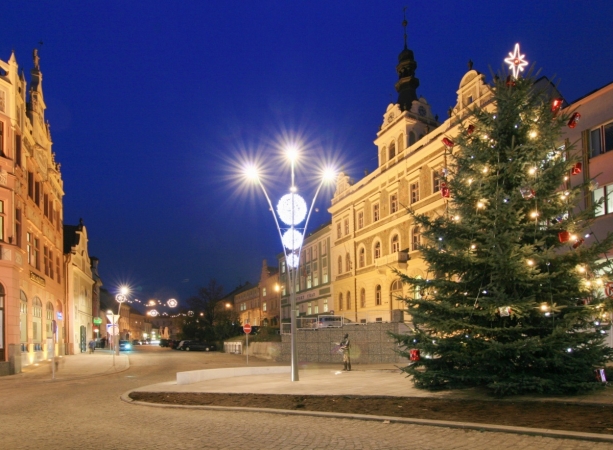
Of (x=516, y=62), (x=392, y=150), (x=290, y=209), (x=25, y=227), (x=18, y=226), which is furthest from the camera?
(x=392, y=150)

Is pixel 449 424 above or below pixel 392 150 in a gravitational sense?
below

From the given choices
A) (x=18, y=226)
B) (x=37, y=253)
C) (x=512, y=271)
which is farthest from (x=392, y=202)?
(x=512, y=271)

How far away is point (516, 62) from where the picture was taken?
46.6ft

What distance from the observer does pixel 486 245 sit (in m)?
13.0

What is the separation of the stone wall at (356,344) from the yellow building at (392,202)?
8.20 ft

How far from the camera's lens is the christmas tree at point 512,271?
40.4 feet

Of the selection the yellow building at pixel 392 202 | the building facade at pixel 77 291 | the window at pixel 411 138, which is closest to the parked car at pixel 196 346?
the building facade at pixel 77 291

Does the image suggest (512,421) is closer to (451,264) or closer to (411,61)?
(451,264)

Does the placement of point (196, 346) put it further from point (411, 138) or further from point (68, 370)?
point (411, 138)

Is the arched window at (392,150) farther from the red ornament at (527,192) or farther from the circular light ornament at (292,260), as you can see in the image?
the red ornament at (527,192)

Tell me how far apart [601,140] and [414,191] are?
64.1 feet

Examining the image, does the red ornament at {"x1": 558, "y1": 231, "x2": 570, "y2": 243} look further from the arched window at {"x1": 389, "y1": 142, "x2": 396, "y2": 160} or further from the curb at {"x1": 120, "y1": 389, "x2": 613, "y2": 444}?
the arched window at {"x1": 389, "y1": 142, "x2": 396, "y2": 160}

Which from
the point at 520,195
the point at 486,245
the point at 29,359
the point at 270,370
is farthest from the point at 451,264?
the point at 29,359

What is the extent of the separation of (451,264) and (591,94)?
Answer: 42.7 feet
